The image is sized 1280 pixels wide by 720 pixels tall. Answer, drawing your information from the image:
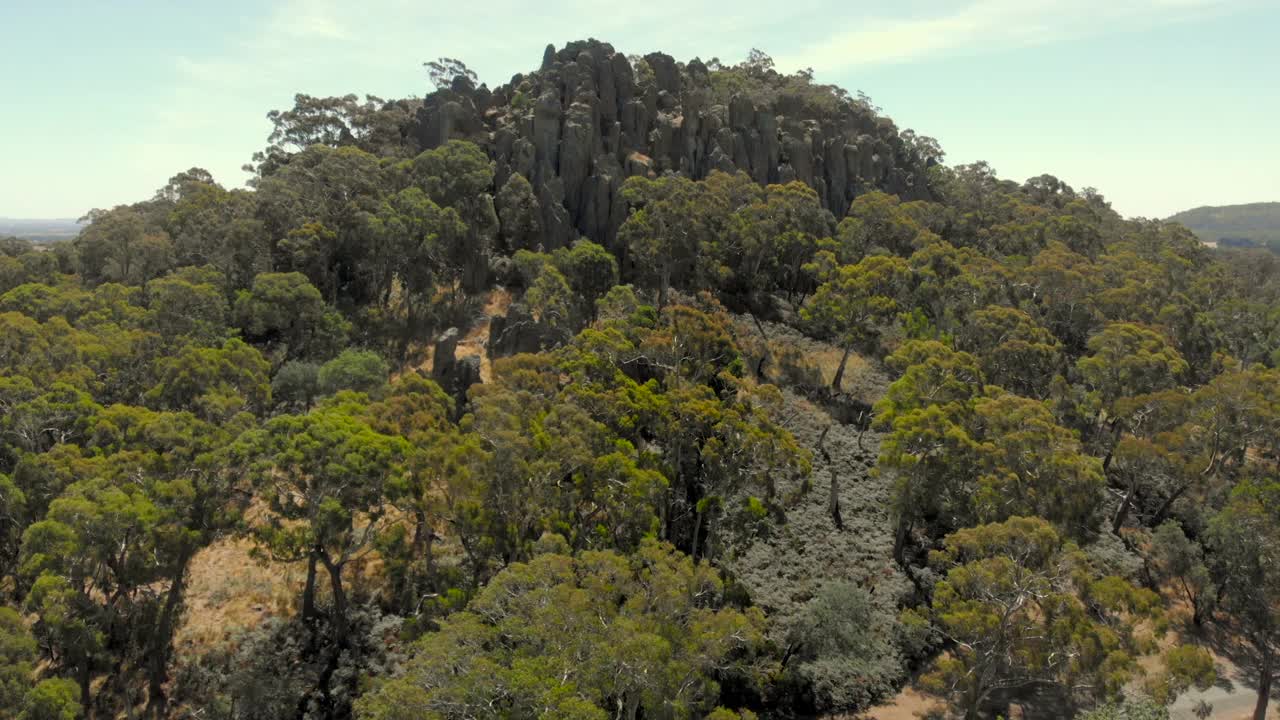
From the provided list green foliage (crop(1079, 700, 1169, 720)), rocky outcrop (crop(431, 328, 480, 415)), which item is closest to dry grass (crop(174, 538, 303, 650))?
rocky outcrop (crop(431, 328, 480, 415))

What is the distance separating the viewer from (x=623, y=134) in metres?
64.0

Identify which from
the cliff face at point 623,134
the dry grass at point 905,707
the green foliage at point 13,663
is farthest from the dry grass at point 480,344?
the dry grass at point 905,707

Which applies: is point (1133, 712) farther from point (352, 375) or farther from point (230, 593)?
point (352, 375)

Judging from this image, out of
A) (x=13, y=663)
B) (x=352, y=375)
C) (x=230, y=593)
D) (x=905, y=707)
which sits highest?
(x=352, y=375)

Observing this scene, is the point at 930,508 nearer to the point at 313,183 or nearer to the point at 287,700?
the point at 287,700

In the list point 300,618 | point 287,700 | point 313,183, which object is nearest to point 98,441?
point 300,618

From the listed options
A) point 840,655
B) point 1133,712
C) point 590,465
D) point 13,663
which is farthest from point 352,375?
point 1133,712

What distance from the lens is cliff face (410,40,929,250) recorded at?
2318 inches

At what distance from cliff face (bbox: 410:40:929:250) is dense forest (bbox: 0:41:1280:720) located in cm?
72

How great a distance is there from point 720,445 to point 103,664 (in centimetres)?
2333

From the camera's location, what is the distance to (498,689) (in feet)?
57.8

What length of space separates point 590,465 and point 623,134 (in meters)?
44.8

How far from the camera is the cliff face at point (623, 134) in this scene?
5888cm

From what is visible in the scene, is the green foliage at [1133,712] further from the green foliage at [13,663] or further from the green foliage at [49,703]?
the green foliage at [13,663]
